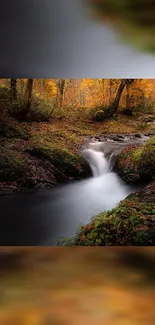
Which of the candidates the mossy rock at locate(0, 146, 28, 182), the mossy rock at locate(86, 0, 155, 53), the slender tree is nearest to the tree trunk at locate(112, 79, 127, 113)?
the slender tree

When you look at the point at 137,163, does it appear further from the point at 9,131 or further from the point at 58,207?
the point at 9,131

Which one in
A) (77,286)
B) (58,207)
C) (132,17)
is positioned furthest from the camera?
(58,207)

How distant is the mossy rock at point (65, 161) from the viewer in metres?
3.04

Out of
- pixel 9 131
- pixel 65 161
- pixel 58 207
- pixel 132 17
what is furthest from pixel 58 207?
pixel 132 17

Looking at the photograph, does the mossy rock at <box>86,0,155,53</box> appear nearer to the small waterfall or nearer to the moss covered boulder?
the moss covered boulder

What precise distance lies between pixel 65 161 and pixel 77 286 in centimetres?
96

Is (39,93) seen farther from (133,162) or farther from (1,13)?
(133,162)

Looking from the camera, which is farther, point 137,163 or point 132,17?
point 137,163

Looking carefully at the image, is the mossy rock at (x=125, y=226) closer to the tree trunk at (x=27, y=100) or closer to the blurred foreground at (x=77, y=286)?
the blurred foreground at (x=77, y=286)

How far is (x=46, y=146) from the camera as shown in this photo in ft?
10.0

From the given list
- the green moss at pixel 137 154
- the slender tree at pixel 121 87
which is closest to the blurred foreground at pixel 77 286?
the green moss at pixel 137 154

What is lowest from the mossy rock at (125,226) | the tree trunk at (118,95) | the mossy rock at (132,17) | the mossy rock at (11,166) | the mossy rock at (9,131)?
the mossy rock at (125,226)

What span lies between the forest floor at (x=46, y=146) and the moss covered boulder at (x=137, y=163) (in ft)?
0.45

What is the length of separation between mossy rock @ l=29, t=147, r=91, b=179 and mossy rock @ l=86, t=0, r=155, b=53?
932 mm
